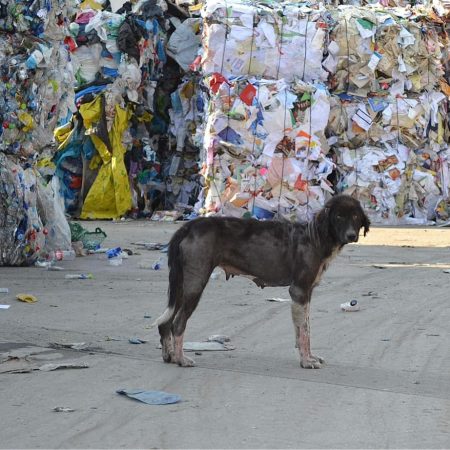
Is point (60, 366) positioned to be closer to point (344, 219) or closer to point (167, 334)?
point (167, 334)

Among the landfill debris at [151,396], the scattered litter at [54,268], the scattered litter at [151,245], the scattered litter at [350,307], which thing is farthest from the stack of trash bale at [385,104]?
the landfill debris at [151,396]

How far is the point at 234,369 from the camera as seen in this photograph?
21.4 ft

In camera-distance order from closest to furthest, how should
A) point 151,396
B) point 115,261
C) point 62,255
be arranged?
point 151,396 → point 115,261 → point 62,255

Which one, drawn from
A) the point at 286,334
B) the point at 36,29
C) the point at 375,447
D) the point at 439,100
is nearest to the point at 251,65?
the point at 439,100

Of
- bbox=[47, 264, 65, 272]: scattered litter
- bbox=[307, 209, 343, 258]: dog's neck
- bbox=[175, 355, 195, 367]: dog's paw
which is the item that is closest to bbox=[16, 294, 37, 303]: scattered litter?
bbox=[47, 264, 65, 272]: scattered litter

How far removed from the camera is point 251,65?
674 inches

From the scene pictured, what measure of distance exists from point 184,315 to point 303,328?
76cm

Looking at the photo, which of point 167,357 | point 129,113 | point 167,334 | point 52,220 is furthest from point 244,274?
point 129,113

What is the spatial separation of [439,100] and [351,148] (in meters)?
1.99

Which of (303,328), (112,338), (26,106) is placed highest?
(26,106)

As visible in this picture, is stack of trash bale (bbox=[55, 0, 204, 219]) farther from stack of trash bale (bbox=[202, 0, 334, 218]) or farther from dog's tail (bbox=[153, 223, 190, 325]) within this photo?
dog's tail (bbox=[153, 223, 190, 325])

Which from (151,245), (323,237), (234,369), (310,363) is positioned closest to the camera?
(234,369)

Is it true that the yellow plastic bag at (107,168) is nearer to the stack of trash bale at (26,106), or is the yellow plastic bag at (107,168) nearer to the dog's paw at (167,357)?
the stack of trash bale at (26,106)

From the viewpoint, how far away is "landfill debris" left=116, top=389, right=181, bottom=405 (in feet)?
18.0
